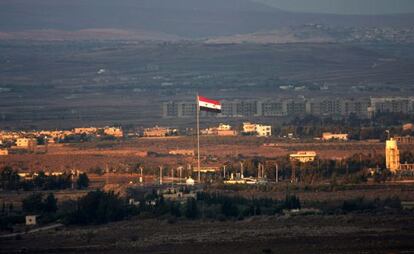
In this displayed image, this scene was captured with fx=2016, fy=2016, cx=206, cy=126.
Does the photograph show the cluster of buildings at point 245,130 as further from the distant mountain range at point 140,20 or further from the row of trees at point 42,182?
the distant mountain range at point 140,20

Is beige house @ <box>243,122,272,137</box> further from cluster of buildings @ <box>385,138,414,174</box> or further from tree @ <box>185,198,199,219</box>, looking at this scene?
tree @ <box>185,198,199,219</box>

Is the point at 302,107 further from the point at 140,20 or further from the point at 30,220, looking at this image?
the point at 140,20

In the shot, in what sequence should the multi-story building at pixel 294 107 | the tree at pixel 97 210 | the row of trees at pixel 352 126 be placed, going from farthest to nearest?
the multi-story building at pixel 294 107 < the row of trees at pixel 352 126 < the tree at pixel 97 210

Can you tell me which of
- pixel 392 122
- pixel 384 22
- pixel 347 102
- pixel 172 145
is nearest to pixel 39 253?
pixel 172 145

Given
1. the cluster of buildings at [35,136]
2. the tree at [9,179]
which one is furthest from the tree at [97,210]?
the cluster of buildings at [35,136]

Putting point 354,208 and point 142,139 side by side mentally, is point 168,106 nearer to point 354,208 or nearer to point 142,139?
point 142,139

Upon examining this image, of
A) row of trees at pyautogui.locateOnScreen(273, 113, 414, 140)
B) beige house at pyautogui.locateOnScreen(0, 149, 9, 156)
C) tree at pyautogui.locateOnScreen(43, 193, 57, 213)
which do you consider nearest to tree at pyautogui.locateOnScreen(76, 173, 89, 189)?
tree at pyautogui.locateOnScreen(43, 193, 57, 213)
